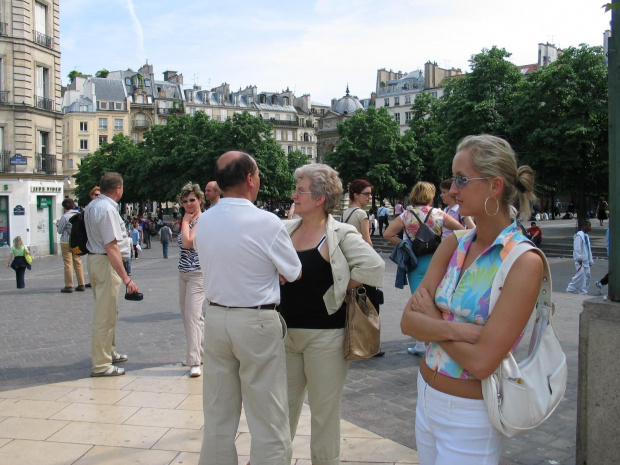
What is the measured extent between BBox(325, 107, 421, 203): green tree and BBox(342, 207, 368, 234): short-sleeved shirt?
42762 mm

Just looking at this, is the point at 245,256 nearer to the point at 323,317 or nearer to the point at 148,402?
the point at 323,317

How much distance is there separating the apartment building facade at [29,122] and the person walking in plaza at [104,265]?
81.4 feet

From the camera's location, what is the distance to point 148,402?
561 centimetres

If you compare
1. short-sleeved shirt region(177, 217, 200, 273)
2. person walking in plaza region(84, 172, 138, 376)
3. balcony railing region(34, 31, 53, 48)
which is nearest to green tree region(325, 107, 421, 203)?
balcony railing region(34, 31, 53, 48)

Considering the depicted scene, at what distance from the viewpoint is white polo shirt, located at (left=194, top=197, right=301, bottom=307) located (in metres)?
3.39

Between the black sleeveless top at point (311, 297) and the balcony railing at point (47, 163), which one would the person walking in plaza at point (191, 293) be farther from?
the balcony railing at point (47, 163)

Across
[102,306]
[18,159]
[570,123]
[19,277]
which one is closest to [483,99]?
[570,123]

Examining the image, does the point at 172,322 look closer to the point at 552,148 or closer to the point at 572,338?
the point at 572,338

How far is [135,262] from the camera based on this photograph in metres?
25.4

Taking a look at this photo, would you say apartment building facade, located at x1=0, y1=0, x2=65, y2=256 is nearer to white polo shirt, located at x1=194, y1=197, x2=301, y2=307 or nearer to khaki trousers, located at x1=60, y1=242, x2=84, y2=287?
khaki trousers, located at x1=60, y1=242, x2=84, y2=287

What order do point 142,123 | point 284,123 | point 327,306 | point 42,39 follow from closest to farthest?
point 327,306 < point 42,39 < point 142,123 < point 284,123

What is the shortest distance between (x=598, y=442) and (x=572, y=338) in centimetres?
531

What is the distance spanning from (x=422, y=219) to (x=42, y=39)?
29709 mm

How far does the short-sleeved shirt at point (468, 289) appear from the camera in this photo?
2.41 m
